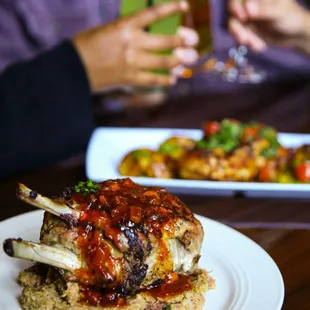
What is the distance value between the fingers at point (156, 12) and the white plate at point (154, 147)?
0.48 m

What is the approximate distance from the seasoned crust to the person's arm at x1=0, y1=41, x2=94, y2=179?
0.94m

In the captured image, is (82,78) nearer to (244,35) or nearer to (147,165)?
(147,165)

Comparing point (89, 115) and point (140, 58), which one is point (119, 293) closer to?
point (89, 115)

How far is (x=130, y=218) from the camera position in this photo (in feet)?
3.95

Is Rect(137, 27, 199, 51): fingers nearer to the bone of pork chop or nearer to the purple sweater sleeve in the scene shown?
the purple sweater sleeve

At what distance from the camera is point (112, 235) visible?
118cm

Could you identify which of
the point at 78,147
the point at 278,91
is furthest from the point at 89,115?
the point at 278,91

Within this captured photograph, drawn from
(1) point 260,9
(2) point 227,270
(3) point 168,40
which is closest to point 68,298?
(2) point 227,270

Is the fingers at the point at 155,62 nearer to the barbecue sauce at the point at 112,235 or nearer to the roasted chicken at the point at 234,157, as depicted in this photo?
the roasted chicken at the point at 234,157

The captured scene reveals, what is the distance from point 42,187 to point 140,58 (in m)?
0.92

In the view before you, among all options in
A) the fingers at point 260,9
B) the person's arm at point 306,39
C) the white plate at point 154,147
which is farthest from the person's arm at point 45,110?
the person's arm at point 306,39

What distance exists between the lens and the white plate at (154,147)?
71.6 inches

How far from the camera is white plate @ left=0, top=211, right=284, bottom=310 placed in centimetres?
121

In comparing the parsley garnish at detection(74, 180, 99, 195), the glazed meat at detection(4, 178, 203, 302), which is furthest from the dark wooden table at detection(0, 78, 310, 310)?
the parsley garnish at detection(74, 180, 99, 195)
